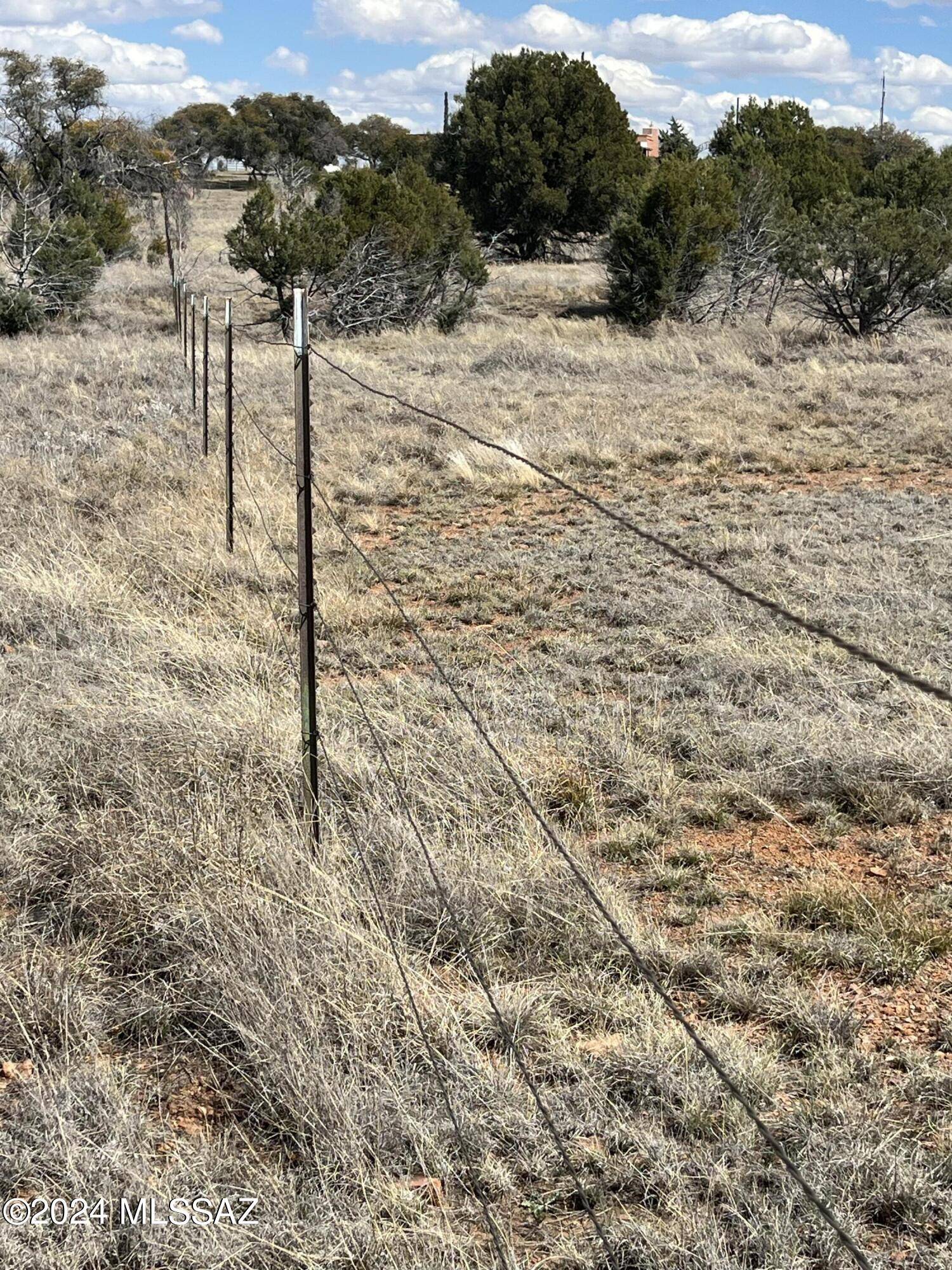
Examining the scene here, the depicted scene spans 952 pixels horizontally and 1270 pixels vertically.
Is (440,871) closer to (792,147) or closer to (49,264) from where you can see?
(49,264)

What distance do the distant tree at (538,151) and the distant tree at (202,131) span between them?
23.6 m

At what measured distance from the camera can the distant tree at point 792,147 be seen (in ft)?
85.3

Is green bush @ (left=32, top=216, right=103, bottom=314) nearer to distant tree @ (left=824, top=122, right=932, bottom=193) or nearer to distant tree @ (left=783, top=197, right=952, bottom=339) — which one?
distant tree @ (left=783, top=197, right=952, bottom=339)

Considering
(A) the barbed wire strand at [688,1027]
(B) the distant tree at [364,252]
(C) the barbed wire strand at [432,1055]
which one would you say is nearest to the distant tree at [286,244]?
(B) the distant tree at [364,252]

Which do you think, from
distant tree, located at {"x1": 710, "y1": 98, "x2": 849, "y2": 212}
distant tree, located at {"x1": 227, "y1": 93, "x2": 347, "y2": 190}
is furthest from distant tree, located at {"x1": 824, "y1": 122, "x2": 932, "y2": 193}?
distant tree, located at {"x1": 227, "y1": 93, "x2": 347, "y2": 190}

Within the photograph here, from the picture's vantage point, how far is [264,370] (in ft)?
48.8

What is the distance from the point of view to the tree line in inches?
701

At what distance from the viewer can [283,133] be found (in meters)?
58.4

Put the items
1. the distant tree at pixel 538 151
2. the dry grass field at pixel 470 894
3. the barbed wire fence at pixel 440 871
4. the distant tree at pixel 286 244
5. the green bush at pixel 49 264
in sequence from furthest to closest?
1. the distant tree at pixel 538 151
2. the distant tree at pixel 286 244
3. the green bush at pixel 49 264
4. the dry grass field at pixel 470 894
5. the barbed wire fence at pixel 440 871

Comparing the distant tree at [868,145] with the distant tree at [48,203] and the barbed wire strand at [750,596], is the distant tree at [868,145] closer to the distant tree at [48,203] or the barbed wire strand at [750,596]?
the distant tree at [48,203]

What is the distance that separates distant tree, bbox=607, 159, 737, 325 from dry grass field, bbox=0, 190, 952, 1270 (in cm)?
1252

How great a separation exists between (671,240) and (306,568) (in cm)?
1781

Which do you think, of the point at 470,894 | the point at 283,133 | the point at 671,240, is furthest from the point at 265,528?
the point at 283,133

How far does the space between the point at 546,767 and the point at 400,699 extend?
36.1 inches
